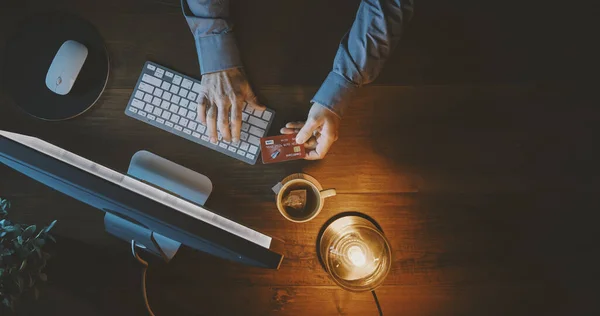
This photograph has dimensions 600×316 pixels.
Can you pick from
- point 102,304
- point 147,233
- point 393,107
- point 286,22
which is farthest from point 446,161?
point 102,304

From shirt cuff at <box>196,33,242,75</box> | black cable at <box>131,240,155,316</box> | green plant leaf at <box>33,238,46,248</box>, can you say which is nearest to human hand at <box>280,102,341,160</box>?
shirt cuff at <box>196,33,242,75</box>

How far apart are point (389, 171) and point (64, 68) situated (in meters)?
0.86

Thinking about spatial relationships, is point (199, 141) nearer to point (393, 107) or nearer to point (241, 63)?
point (241, 63)

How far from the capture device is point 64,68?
41.2 inches

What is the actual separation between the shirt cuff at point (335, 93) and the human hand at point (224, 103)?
0.16 metres

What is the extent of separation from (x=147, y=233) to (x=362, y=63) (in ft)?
2.13

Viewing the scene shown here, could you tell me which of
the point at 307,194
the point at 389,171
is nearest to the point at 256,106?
the point at 307,194

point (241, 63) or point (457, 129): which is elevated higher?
point (457, 129)

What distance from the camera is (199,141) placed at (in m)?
1.07

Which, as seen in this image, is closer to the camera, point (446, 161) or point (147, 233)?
point (147, 233)

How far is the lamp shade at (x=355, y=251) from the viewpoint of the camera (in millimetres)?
1013

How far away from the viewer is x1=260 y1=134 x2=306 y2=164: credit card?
1.06 metres

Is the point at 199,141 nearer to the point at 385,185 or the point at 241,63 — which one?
the point at 241,63

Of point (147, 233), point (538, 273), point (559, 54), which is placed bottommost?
point (147, 233)
